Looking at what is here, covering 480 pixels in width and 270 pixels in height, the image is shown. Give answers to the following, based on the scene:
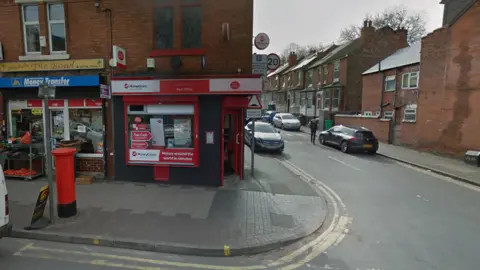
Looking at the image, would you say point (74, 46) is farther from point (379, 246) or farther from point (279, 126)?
point (279, 126)

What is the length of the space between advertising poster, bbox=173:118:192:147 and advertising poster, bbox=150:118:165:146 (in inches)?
15.0

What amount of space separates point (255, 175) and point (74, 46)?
22.3 feet

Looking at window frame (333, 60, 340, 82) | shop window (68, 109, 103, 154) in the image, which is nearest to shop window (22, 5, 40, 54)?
shop window (68, 109, 103, 154)

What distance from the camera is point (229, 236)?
15.1ft

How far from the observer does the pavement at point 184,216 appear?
14.5 feet

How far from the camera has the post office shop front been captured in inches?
305

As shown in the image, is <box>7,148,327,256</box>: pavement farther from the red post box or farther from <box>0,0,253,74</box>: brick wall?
<box>0,0,253,74</box>: brick wall

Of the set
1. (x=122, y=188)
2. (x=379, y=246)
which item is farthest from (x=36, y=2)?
(x=379, y=246)

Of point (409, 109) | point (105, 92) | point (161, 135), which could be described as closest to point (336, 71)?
point (409, 109)

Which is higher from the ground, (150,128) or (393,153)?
(150,128)

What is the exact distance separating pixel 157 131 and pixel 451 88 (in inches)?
585

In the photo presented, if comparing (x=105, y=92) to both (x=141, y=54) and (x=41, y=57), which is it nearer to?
(x=141, y=54)

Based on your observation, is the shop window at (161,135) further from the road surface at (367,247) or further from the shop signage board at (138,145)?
the road surface at (367,247)

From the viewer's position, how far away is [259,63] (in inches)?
311
